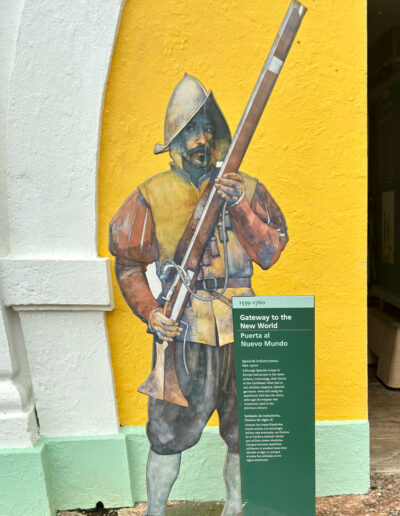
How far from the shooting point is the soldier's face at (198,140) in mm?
2350

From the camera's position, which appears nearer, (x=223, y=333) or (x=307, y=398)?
(x=307, y=398)

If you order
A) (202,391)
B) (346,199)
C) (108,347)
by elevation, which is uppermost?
(346,199)

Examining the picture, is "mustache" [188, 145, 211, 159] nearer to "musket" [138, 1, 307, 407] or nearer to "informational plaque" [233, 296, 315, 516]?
"musket" [138, 1, 307, 407]

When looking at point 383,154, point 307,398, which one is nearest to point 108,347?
point 307,398

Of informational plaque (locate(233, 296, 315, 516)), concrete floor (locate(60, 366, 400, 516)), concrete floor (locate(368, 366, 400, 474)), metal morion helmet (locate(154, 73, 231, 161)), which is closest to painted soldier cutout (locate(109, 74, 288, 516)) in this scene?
metal morion helmet (locate(154, 73, 231, 161))

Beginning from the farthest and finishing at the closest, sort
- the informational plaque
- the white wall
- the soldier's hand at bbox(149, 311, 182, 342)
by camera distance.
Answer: the soldier's hand at bbox(149, 311, 182, 342)
the white wall
the informational plaque

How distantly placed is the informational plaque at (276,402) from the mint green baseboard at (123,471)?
466 millimetres

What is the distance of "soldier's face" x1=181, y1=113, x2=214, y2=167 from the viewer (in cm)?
235

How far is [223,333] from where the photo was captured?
2504 mm

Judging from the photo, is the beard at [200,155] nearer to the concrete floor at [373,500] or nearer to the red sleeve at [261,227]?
the red sleeve at [261,227]

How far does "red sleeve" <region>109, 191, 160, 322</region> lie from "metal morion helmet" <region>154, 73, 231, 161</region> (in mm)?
497

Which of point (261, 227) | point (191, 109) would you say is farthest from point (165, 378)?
point (191, 109)

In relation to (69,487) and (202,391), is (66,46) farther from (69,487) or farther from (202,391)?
(69,487)

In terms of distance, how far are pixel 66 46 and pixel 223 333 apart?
1983 millimetres
